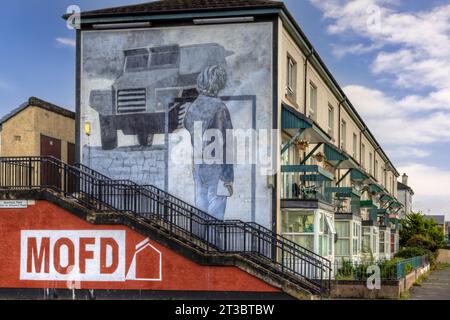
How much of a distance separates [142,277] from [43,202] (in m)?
3.96

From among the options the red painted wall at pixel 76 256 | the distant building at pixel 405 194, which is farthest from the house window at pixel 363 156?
the distant building at pixel 405 194

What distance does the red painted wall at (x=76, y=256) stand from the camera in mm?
20469

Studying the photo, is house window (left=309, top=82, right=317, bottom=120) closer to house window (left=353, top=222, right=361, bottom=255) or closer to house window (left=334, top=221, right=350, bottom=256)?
house window (left=334, top=221, right=350, bottom=256)

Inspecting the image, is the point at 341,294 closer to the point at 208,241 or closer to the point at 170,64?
the point at 208,241

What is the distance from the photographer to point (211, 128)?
76.9 ft

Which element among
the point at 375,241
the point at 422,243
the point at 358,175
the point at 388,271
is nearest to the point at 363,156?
the point at 358,175

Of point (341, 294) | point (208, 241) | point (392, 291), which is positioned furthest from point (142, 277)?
point (392, 291)

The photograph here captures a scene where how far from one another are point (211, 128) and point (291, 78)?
458 centimetres

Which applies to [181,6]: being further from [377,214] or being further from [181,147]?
[377,214]

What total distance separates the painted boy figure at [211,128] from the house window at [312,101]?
6922 millimetres

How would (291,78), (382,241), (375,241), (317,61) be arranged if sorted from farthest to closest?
(382,241), (375,241), (317,61), (291,78)

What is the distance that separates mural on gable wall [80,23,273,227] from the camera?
23109mm

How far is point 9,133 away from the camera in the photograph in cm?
2736
